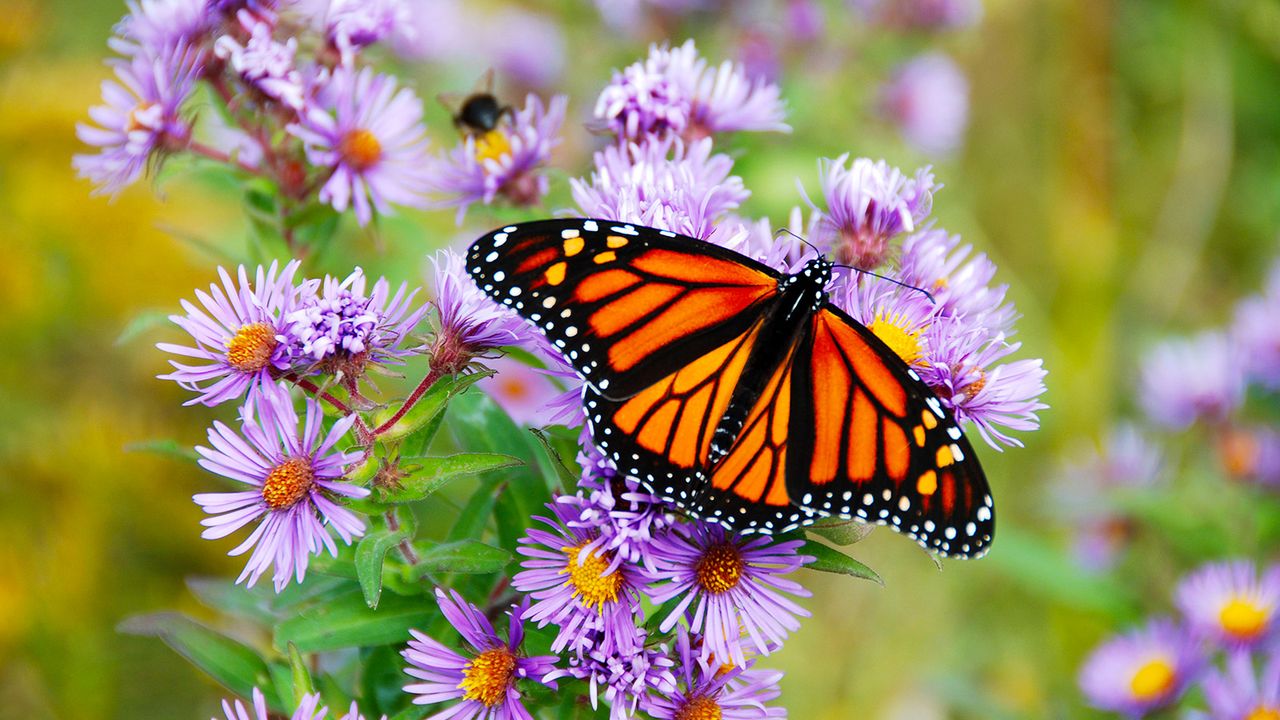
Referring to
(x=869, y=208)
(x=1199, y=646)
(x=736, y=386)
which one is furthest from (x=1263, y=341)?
(x=736, y=386)

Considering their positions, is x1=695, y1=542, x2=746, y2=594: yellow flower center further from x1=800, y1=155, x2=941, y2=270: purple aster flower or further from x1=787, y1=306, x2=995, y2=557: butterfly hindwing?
x1=800, y1=155, x2=941, y2=270: purple aster flower

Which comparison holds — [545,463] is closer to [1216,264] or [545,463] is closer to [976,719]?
[976,719]

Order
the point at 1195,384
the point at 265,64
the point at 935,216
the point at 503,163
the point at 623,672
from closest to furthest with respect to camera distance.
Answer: the point at 623,672 < the point at 265,64 < the point at 503,163 < the point at 1195,384 < the point at 935,216

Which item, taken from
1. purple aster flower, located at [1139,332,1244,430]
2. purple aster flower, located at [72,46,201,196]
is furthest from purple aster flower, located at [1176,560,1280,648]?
purple aster flower, located at [72,46,201,196]

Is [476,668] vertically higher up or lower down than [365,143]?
lower down

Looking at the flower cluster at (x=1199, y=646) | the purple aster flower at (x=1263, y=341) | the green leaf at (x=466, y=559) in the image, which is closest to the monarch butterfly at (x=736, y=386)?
the green leaf at (x=466, y=559)

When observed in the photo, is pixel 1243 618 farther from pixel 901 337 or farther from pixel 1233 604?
pixel 901 337

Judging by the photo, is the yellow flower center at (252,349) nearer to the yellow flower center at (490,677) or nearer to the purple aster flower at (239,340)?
the purple aster flower at (239,340)
